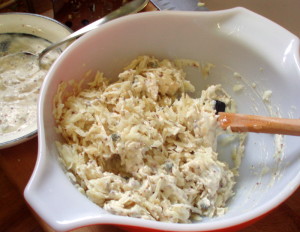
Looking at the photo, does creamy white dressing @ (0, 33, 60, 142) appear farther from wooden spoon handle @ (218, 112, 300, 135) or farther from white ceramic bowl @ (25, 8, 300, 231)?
wooden spoon handle @ (218, 112, 300, 135)

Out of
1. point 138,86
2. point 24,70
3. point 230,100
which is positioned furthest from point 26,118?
point 230,100

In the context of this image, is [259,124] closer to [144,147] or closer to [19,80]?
[144,147]

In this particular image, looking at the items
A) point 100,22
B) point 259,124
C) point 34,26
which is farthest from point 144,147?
point 34,26

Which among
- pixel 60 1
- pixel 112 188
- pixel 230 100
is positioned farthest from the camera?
pixel 60 1

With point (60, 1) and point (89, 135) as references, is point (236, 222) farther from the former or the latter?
point (60, 1)

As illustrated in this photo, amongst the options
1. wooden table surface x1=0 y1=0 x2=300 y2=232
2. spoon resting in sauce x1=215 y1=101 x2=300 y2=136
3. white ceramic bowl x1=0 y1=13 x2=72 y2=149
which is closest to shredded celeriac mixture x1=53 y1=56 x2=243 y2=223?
spoon resting in sauce x1=215 y1=101 x2=300 y2=136

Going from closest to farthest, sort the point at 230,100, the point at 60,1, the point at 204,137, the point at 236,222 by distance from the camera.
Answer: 1. the point at 236,222
2. the point at 204,137
3. the point at 230,100
4. the point at 60,1

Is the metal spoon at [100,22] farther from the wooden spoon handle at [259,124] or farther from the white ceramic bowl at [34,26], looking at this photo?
the wooden spoon handle at [259,124]
